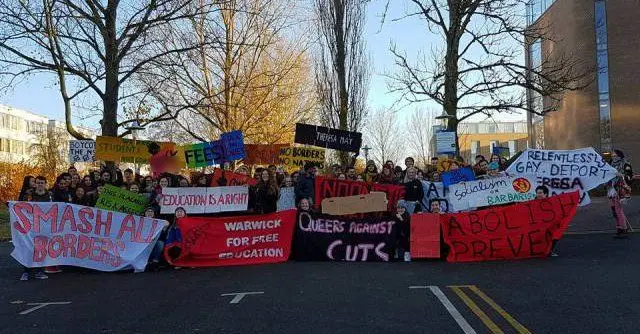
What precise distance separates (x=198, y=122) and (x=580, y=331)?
32.2 metres

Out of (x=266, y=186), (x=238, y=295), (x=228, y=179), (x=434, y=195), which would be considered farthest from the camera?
(x=228, y=179)

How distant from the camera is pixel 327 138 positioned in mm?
18422

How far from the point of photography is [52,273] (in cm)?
1222

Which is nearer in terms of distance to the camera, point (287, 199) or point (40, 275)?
point (40, 275)

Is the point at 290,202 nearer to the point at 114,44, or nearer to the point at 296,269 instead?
the point at 296,269

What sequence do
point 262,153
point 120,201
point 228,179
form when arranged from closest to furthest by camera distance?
1. point 120,201
2. point 228,179
3. point 262,153

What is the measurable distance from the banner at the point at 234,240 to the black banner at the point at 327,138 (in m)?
5.71

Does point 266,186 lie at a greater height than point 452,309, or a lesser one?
greater

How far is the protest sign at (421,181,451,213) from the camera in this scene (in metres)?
14.2

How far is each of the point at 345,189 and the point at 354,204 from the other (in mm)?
1195

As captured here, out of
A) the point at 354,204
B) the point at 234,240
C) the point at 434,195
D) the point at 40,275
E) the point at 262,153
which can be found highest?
the point at 262,153

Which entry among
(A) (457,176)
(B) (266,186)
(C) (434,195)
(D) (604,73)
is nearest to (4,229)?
(B) (266,186)

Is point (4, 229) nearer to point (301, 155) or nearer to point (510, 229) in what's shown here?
point (301, 155)

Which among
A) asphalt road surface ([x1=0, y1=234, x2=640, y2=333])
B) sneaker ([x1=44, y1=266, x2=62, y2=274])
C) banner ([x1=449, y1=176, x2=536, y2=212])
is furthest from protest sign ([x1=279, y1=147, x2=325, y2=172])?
sneaker ([x1=44, y1=266, x2=62, y2=274])
